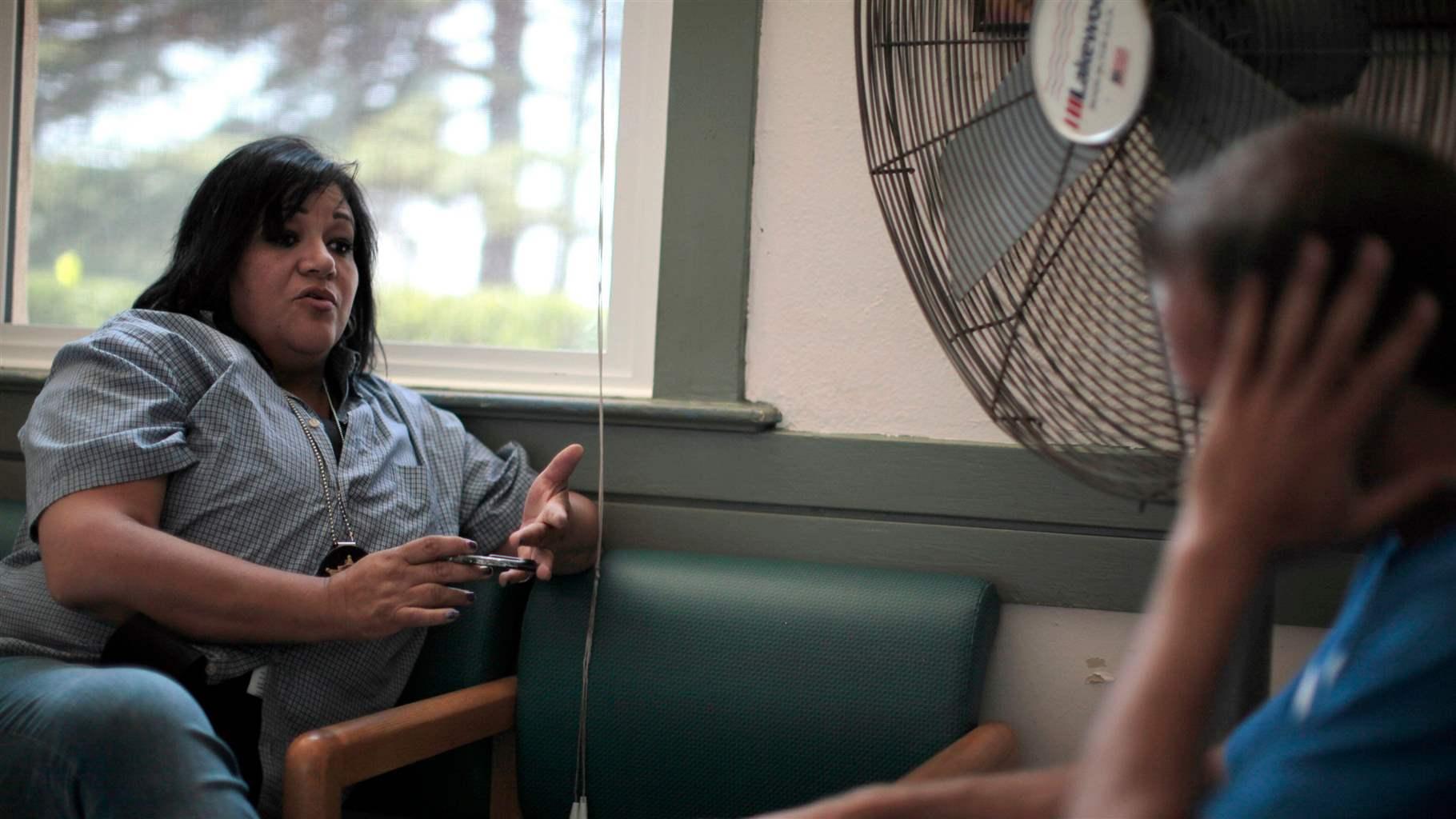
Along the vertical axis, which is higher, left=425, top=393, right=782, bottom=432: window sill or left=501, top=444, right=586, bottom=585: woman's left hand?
left=425, top=393, right=782, bottom=432: window sill

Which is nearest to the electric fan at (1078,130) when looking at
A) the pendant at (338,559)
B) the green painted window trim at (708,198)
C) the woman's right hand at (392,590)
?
the green painted window trim at (708,198)

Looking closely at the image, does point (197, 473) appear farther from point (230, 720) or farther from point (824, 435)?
point (824, 435)

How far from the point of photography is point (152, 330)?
1.58 meters

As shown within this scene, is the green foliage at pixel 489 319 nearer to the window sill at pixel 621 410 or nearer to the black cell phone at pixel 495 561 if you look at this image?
the window sill at pixel 621 410

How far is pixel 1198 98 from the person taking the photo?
92 cm

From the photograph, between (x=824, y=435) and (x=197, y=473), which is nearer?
(x=197, y=473)

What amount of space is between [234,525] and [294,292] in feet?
1.09

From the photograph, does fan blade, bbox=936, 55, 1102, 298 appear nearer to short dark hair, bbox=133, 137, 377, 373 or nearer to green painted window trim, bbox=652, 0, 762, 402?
green painted window trim, bbox=652, 0, 762, 402

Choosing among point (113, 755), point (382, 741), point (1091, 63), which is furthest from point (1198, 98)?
point (113, 755)

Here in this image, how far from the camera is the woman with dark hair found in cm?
127

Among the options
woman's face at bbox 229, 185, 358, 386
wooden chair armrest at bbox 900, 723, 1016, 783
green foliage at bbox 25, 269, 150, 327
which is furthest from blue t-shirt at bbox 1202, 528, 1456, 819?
green foliage at bbox 25, 269, 150, 327

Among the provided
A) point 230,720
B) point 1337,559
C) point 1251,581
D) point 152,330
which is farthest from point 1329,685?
point 152,330

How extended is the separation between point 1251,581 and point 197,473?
1.28 metres

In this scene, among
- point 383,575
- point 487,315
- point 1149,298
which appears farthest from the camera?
point 487,315
